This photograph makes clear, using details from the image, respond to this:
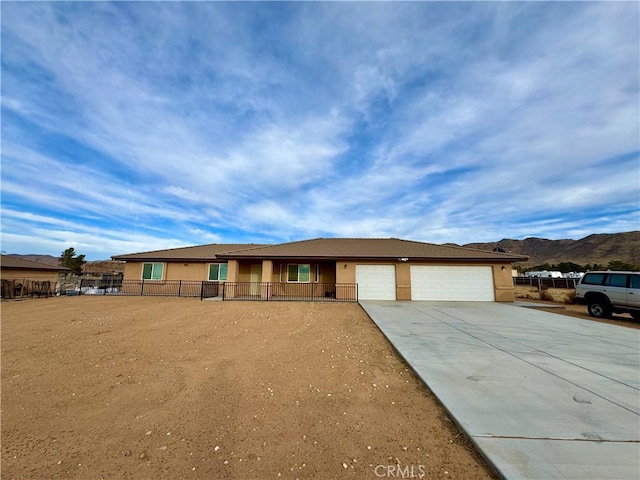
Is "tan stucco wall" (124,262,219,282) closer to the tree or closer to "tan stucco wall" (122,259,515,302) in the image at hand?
"tan stucco wall" (122,259,515,302)

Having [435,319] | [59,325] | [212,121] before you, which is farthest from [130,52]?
[435,319]

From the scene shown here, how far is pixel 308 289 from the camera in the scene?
1778cm

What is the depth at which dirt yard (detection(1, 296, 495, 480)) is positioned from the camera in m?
2.92

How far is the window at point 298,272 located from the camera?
708 inches

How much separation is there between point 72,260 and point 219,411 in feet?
182

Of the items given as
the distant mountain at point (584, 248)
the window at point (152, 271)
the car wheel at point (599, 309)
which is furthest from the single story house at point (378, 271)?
the distant mountain at point (584, 248)

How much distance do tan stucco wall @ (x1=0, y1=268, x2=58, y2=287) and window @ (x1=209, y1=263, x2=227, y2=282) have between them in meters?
13.3

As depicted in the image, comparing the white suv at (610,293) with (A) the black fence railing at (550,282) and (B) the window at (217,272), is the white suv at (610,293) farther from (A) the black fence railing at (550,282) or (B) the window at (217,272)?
(B) the window at (217,272)

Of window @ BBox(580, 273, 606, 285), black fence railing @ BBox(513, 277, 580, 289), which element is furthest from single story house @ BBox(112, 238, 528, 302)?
black fence railing @ BBox(513, 277, 580, 289)

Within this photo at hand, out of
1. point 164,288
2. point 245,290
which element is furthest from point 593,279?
point 164,288

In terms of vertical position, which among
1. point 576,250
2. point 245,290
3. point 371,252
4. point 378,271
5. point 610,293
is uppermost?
point 576,250

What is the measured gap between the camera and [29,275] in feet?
69.6

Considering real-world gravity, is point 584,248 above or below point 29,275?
above

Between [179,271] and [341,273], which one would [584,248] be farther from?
[179,271]
